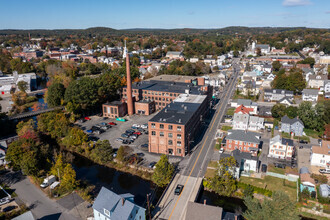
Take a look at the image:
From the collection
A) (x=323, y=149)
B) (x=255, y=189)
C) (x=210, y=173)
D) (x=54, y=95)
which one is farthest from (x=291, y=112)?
(x=54, y=95)

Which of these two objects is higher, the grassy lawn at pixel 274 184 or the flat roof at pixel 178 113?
the flat roof at pixel 178 113

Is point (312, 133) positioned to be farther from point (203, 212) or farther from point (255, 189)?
point (203, 212)

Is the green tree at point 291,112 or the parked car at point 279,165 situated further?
the green tree at point 291,112

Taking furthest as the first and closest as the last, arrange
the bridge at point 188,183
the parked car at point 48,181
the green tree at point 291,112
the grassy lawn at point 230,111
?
the grassy lawn at point 230,111
the green tree at point 291,112
the parked car at point 48,181
the bridge at point 188,183

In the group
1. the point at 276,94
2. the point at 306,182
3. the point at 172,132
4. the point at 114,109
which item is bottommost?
the point at 306,182

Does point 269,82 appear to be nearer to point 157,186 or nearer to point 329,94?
point 329,94

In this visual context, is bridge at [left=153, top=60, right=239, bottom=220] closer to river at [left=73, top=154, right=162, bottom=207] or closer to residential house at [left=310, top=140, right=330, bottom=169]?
river at [left=73, top=154, right=162, bottom=207]

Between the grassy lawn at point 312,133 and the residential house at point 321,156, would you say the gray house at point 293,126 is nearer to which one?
the grassy lawn at point 312,133

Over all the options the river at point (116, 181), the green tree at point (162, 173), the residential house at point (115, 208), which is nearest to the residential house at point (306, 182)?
the green tree at point (162, 173)
